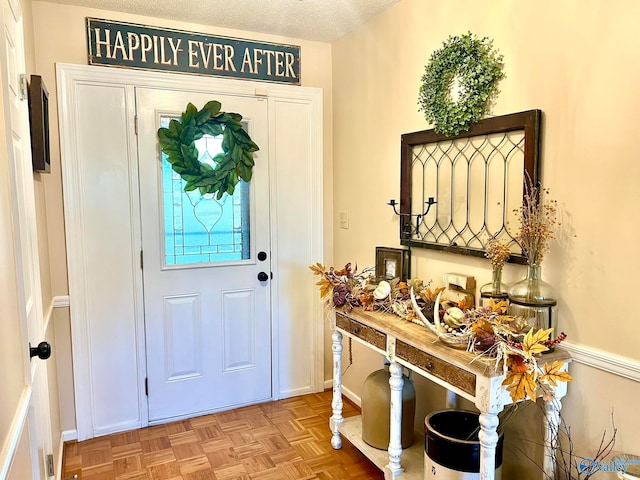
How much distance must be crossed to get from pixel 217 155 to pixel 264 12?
87 centimetres

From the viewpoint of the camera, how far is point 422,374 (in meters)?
1.88

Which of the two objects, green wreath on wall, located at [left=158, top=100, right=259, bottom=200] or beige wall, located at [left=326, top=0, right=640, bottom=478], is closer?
beige wall, located at [left=326, top=0, right=640, bottom=478]

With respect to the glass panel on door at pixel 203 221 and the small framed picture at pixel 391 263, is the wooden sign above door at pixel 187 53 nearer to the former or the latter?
the glass panel on door at pixel 203 221

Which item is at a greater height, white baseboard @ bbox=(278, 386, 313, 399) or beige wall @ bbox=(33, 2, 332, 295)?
beige wall @ bbox=(33, 2, 332, 295)

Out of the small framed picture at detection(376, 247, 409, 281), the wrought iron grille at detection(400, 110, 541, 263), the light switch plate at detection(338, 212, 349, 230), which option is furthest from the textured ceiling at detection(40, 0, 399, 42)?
the small framed picture at detection(376, 247, 409, 281)

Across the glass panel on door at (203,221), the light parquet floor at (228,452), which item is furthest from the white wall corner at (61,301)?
the light parquet floor at (228,452)

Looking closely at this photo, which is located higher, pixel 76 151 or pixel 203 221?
Result: pixel 76 151

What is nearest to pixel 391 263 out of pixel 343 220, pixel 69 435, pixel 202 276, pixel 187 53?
pixel 343 220

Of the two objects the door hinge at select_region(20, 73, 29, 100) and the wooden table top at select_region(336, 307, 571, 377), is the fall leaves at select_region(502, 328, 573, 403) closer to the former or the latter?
the wooden table top at select_region(336, 307, 571, 377)

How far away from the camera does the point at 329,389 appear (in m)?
3.41

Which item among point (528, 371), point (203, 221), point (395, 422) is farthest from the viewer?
point (203, 221)

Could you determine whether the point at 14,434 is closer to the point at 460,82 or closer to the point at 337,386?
the point at 337,386

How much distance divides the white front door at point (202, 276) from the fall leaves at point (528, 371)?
191cm

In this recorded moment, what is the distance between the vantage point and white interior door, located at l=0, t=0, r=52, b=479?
1283mm
